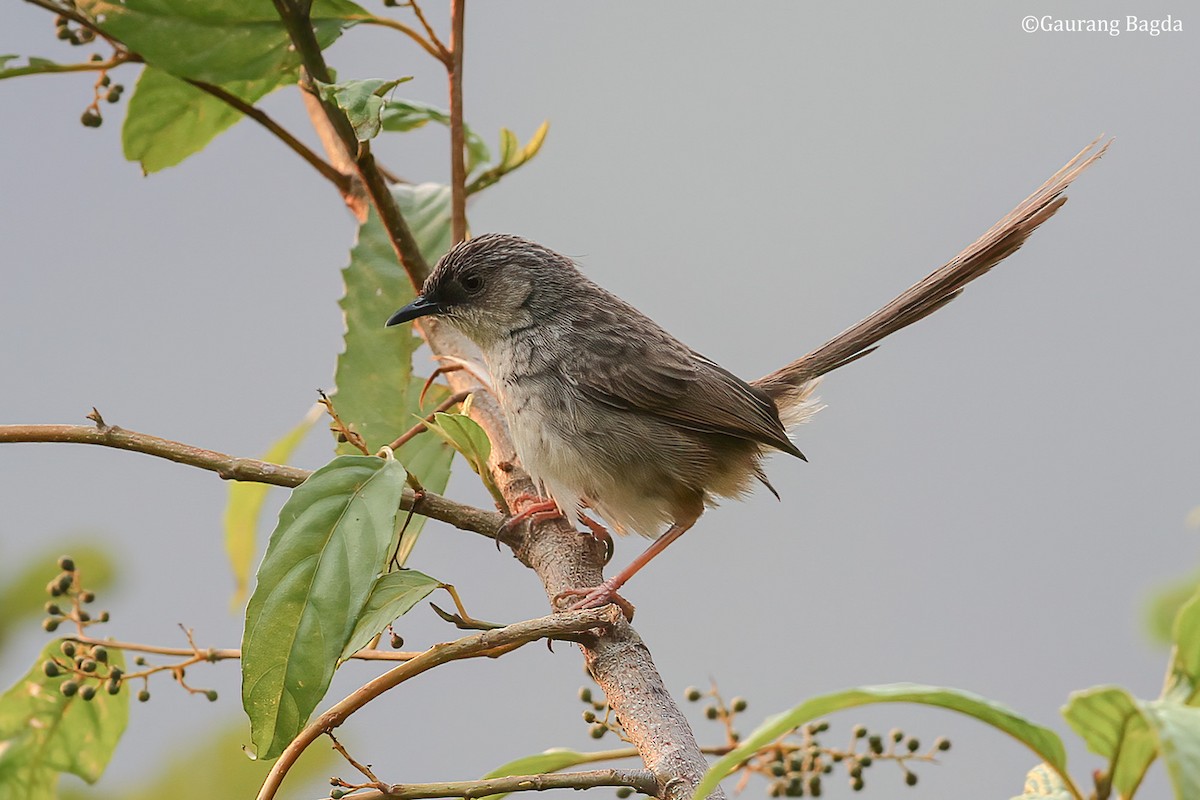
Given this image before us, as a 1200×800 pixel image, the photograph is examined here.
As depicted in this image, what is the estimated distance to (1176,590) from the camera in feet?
7.20

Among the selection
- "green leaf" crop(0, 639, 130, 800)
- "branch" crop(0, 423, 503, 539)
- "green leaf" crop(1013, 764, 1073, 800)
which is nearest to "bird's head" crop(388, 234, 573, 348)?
"branch" crop(0, 423, 503, 539)

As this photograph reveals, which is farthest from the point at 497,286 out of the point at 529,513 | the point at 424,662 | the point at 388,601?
the point at 424,662

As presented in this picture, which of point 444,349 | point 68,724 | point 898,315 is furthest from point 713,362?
point 68,724

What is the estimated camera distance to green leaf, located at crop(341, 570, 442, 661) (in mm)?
1847

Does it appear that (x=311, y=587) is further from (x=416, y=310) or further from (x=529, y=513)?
(x=416, y=310)

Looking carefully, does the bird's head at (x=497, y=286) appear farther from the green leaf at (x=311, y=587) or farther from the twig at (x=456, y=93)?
the green leaf at (x=311, y=587)

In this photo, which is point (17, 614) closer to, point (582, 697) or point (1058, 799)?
point (582, 697)

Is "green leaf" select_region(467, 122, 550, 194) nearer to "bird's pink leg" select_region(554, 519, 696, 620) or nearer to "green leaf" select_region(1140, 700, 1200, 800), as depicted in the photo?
"bird's pink leg" select_region(554, 519, 696, 620)

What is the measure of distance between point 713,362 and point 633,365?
1.04 ft

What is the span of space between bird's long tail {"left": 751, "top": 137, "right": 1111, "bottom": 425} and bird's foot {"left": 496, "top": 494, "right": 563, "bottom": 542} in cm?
102

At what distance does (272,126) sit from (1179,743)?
2302mm

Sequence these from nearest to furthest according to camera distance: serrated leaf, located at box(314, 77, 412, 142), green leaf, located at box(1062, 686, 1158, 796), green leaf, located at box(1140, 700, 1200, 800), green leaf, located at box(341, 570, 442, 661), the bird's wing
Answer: green leaf, located at box(1140, 700, 1200, 800)
green leaf, located at box(1062, 686, 1158, 796)
green leaf, located at box(341, 570, 442, 661)
serrated leaf, located at box(314, 77, 412, 142)
the bird's wing

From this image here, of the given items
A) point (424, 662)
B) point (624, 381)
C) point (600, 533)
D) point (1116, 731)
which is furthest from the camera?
point (624, 381)

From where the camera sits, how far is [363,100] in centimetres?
213
